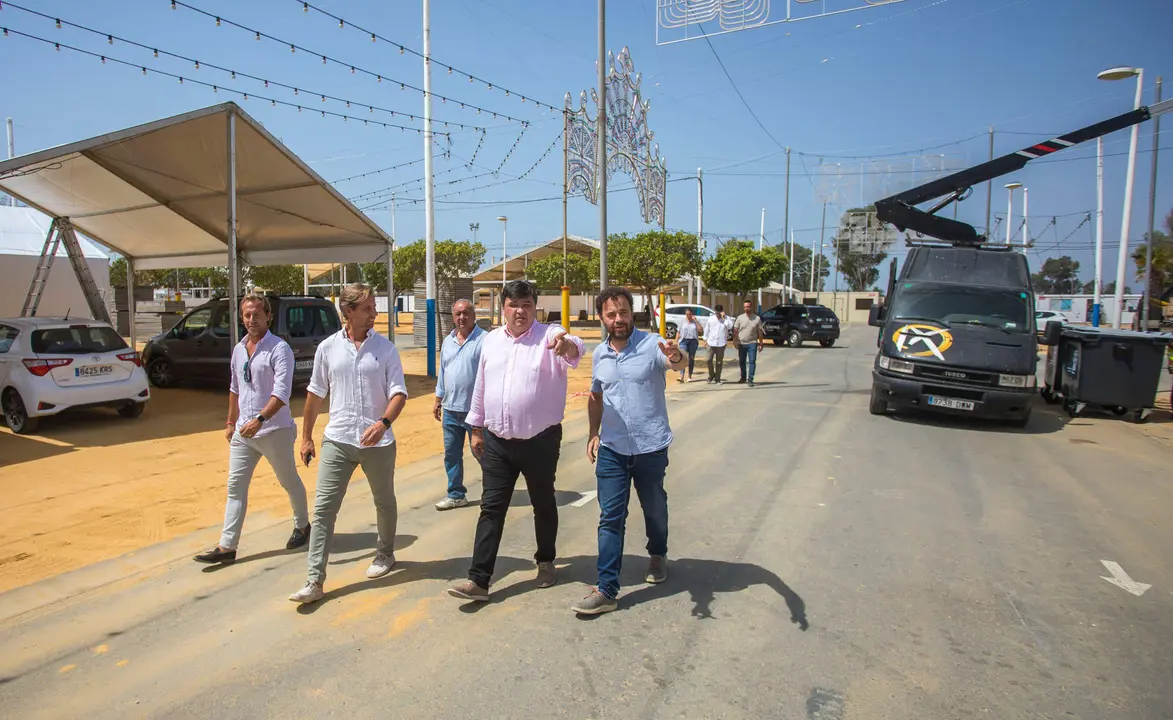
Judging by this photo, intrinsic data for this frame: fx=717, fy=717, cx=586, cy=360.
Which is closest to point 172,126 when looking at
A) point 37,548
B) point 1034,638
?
point 37,548

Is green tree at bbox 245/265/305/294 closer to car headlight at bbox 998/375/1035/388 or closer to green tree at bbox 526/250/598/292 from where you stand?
green tree at bbox 526/250/598/292

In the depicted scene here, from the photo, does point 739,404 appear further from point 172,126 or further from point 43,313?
point 43,313

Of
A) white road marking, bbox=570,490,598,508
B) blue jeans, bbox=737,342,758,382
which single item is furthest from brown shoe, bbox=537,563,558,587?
blue jeans, bbox=737,342,758,382

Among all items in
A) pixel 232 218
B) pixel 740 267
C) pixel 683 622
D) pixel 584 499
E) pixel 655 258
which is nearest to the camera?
pixel 683 622

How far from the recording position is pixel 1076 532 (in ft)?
17.7

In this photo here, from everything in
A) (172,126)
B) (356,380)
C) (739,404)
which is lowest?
(739,404)

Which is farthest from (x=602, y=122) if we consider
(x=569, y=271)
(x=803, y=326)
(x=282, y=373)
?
(x=569, y=271)

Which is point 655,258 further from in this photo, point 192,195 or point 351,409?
point 351,409

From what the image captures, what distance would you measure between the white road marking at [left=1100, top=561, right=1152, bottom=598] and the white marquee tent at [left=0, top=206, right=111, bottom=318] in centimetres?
1956

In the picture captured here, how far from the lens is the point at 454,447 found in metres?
5.94

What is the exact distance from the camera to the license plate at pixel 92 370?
9.26 m

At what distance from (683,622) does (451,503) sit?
9.04 feet

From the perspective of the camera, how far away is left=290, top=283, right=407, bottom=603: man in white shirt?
4.04 metres

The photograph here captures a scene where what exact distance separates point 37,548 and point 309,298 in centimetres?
815
